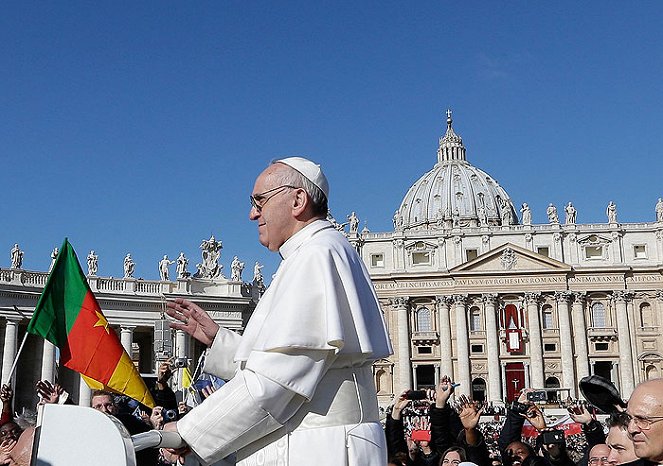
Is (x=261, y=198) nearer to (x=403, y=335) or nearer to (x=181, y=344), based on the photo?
(x=181, y=344)

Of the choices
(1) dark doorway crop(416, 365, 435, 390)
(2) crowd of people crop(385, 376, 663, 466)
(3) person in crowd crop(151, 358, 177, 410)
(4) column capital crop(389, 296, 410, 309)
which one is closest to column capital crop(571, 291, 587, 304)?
(1) dark doorway crop(416, 365, 435, 390)

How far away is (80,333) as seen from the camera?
914cm

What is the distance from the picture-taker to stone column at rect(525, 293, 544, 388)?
6166 cm

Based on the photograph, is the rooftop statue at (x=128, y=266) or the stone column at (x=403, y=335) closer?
the rooftop statue at (x=128, y=266)

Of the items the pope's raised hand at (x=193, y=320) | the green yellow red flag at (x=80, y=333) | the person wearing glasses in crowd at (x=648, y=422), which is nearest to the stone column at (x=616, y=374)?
the green yellow red flag at (x=80, y=333)

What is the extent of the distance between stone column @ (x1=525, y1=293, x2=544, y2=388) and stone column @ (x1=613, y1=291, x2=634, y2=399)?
21.0 feet

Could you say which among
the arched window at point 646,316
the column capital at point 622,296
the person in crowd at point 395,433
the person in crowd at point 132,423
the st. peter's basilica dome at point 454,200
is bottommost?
the person in crowd at point 395,433

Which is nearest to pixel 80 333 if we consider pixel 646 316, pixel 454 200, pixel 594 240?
pixel 594 240

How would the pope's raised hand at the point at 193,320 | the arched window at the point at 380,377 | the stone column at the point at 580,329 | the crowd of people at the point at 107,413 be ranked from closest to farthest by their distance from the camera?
the crowd of people at the point at 107,413, the pope's raised hand at the point at 193,320, the stone column at the point at 580,329, the arched window at the point at 380,377

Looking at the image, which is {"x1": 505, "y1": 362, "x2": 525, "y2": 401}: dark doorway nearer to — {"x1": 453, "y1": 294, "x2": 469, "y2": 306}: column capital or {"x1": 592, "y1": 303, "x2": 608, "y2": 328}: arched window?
{"x1": 453, "y1": 294, "x2": 469, "y2": 306}: column capital

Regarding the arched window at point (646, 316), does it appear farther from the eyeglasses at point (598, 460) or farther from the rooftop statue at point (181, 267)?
the eyeglasses at point (598, 460)

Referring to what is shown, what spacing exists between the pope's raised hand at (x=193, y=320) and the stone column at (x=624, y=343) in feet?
206

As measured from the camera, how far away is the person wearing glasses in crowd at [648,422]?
326cm

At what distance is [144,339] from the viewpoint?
41.6 meters
